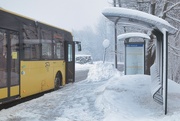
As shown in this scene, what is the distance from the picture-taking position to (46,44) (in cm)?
1325

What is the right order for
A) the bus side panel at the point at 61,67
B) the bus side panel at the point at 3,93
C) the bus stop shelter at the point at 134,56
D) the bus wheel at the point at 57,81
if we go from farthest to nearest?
the bus stop shelter at the point at 134,56, the bus wheel at the point at 57,81, the bus side panel at the point at 61,67, the bus side panel at the point at 3,93

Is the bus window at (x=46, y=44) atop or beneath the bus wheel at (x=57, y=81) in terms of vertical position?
atop

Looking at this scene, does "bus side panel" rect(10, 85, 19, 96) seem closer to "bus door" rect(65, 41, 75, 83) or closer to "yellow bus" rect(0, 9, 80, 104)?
"yellow bus" rect(0, 9, 80, 104)

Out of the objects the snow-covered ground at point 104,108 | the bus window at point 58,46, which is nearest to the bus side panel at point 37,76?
the bus window at point 58,46

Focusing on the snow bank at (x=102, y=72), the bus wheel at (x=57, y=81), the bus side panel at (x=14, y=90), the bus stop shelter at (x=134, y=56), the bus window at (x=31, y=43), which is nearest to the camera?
the bus side panel at (x=14, y=90)

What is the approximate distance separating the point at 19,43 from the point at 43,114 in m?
3.04

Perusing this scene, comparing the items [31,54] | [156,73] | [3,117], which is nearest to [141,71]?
[156,73]

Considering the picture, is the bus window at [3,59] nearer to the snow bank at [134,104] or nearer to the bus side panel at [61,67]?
the snow bank at [134,104]

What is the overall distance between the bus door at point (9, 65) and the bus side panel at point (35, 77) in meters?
0.53

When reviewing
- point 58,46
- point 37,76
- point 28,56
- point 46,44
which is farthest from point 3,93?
point 58,46

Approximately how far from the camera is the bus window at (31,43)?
36.2 feet

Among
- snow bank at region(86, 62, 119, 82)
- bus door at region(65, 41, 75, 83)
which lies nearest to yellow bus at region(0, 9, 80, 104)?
bus door at region(65, 41, 75, 83)

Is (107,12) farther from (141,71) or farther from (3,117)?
(141,71)

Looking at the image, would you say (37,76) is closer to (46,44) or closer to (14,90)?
(46,44)
